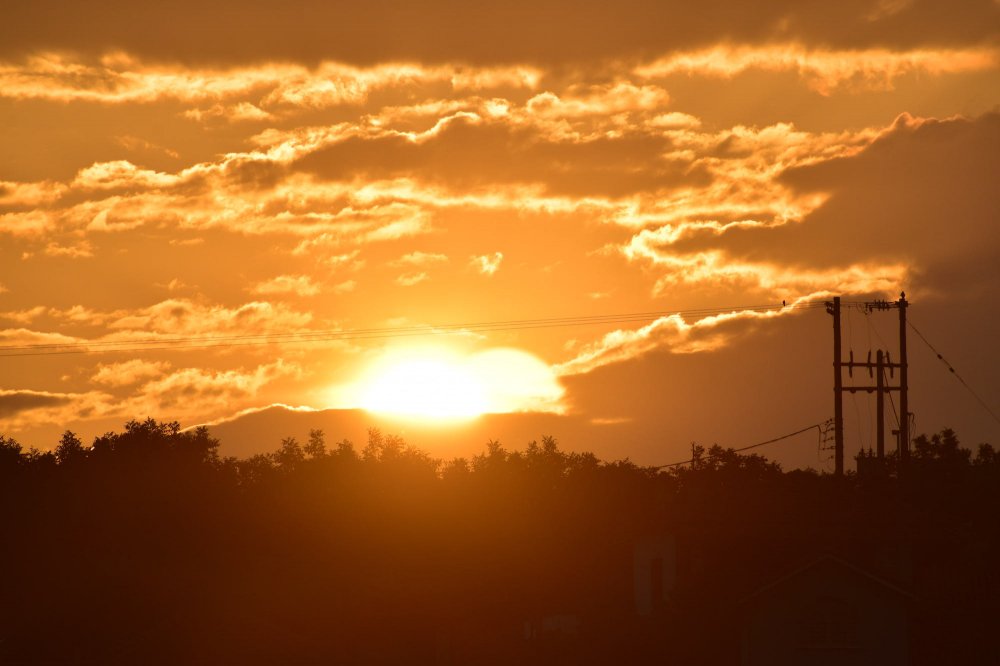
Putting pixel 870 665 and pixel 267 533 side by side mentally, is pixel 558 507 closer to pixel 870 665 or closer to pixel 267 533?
pixel 267 533

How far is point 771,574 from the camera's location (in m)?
61.9

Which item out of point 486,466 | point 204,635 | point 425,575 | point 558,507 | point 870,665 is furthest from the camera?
point 486,466

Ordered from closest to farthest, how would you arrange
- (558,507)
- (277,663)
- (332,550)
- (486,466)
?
1. (277,663)
2. (332,550)
3. (558,507)
4. (486,466)

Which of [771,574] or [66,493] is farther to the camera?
[66,493]

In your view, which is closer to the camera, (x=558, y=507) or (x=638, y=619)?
(x=638, y=619)

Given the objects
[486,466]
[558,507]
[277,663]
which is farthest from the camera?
[486,466]

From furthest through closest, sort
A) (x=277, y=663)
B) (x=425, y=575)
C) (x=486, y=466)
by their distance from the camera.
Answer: (x=486, y=466), (x=425, y=575), (x=277, y=663)

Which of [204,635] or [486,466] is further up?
[486,466]

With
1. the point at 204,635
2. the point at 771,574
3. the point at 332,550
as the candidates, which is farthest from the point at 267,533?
the point at 771,574

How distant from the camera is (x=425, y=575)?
8450 cm

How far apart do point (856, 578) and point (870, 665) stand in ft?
12.3

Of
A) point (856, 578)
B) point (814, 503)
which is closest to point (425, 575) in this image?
point (814, 503)

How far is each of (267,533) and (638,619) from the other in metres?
34.1

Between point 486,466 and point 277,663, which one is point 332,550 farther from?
point 486,466
